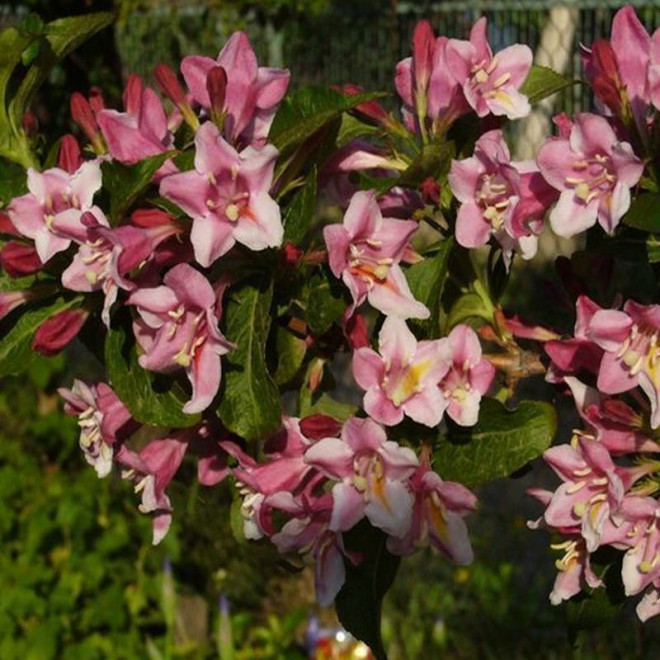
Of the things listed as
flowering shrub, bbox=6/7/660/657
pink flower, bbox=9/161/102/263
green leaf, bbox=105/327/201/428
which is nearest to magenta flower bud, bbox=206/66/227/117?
flowering shrub, bbox=6/7/660/657

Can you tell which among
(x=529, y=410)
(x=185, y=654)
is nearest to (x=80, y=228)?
(x=529, y=410)

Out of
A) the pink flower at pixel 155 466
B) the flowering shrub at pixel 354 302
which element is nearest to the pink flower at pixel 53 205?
the flowering shrub at pixel 354 302

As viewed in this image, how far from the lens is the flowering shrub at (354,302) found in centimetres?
103

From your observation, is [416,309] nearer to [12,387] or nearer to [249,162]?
[249,162]

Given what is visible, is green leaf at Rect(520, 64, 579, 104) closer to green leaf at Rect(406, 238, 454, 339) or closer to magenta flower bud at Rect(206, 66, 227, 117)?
green leaf at Rect(406, 238, 454, 339)

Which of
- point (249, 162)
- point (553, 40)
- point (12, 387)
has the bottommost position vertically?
point (12, 387)

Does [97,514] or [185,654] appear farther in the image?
[97,514]

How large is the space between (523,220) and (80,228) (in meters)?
0.35

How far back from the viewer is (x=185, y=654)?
318 cm

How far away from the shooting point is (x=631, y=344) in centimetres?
102

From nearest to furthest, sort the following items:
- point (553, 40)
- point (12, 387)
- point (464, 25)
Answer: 1. point (12, 387)
2. point (464, 25)
3. point (553, 40)

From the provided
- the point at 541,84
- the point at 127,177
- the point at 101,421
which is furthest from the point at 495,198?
the point at 101,421

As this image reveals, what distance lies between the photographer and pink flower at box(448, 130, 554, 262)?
107 centimetres

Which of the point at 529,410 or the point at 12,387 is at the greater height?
the point at 529,410
